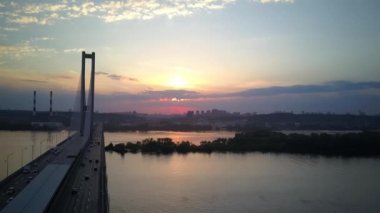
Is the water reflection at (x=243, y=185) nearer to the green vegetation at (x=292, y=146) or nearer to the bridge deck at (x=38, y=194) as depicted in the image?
the bridge deck at (x=38, y=194)

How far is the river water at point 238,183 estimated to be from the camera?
20.3 feet

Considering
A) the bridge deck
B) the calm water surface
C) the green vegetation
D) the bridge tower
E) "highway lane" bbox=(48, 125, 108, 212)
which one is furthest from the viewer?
the green vegetation

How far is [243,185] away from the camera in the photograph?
310 inches

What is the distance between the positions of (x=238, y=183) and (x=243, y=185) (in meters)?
0.23

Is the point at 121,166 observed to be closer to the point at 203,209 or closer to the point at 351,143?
the point at 203,209

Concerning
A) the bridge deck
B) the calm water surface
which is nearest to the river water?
the calm water surface

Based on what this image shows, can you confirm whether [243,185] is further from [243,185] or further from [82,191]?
[82,191]

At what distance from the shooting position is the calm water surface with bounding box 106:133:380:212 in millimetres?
6180

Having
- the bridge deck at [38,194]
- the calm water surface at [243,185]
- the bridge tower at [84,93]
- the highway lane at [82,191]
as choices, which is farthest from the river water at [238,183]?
the bridge tower at [84,93]

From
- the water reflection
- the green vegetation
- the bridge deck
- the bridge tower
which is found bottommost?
the water reflection

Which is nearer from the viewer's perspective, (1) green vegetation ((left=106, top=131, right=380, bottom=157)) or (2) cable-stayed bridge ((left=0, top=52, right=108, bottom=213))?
(2) cable-stayed bridge ((left=0, top=52, right=108, bottom=213))

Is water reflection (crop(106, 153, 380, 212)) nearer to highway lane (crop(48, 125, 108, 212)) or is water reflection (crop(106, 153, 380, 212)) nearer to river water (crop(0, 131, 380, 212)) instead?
river water (crop(0, 131, 380, 212))

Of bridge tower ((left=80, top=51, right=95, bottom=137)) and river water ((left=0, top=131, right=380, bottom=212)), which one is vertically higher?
bridge tower ((left=80, top=51, right=95, bottom=137))

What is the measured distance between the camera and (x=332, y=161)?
12117 mm
